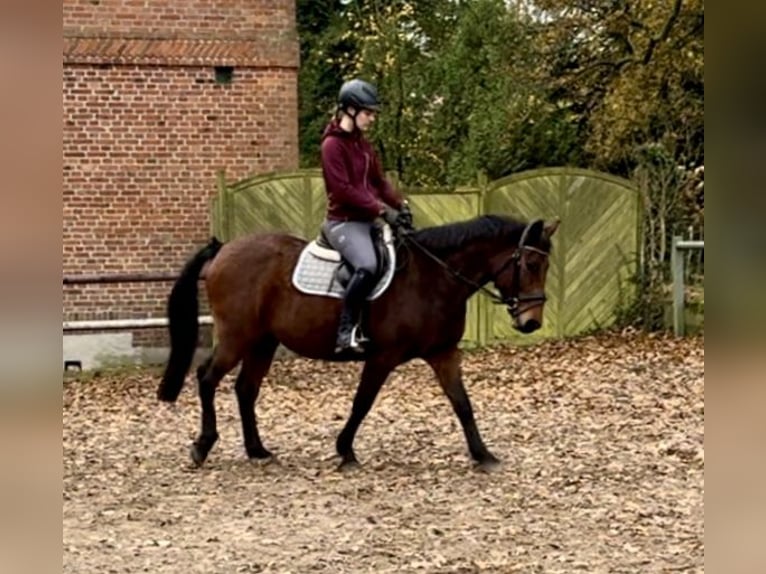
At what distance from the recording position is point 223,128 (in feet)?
41.9

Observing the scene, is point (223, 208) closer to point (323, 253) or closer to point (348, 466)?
point (323, 253)

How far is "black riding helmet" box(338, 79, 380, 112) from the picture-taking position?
258 inches

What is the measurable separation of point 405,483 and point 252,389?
52.9 inches

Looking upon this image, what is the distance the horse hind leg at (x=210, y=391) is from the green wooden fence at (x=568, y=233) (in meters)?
6.17

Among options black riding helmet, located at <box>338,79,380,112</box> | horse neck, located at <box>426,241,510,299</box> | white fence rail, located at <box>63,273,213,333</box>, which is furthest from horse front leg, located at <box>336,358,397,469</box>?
white fence rail, located at <box>63,273,213,333</box>

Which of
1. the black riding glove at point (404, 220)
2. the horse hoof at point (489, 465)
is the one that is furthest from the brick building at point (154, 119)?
the horse hoof at point (489, 465)

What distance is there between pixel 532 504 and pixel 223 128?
7.68m

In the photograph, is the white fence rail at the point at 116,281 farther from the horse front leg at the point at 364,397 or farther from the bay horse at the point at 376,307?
the horse front leg at the point at 364,397

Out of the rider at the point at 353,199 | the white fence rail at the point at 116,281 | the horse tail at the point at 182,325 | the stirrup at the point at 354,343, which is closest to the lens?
the rider at the point at 353,199

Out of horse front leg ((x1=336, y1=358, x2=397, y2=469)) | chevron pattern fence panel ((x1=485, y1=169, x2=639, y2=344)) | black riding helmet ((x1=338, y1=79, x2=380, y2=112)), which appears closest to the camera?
black riding helmet ((x1=338, y1=79, x2=380, y2=112))

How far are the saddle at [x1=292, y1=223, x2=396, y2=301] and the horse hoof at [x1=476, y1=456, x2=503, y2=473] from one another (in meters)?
1.22

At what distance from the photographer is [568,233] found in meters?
13.6

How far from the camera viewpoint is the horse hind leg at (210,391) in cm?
726

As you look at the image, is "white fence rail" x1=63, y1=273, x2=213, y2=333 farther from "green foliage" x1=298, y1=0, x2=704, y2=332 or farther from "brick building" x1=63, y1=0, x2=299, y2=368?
"green foliage" x1=298, y1=0, x2=704, y2=332
